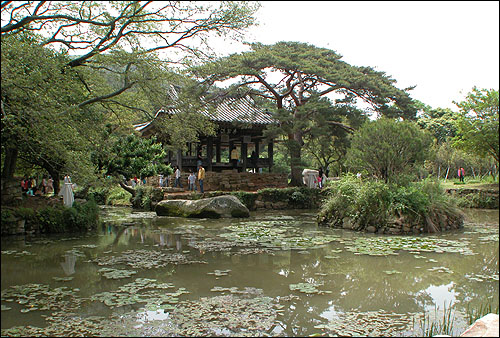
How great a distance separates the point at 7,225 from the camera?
9.34 m

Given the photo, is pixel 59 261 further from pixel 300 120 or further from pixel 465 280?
pixel 300 120

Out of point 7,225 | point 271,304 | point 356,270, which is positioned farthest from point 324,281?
point 7,225

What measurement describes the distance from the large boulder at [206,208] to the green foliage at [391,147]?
518 centimetres

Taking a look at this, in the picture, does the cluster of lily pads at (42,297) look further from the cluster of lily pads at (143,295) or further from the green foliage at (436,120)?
the green foliage at (436,120)

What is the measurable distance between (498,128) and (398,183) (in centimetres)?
858

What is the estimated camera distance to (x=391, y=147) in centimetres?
1052

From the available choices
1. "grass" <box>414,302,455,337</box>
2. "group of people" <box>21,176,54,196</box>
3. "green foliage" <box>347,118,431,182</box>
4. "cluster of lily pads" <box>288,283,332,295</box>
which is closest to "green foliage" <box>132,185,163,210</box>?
"group of people" <box>21,176,54,196</box>

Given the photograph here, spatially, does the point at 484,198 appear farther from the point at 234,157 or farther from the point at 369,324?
the point at 234,157

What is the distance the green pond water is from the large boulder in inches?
182

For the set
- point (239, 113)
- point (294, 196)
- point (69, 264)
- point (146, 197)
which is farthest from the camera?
point (239, 113)

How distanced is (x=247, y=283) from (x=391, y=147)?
6566 mm

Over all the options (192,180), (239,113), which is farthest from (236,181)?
(239,113)

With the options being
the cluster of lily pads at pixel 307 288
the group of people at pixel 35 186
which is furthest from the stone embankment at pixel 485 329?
the group of people at pixel 35 186

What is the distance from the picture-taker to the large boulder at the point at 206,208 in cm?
1414
